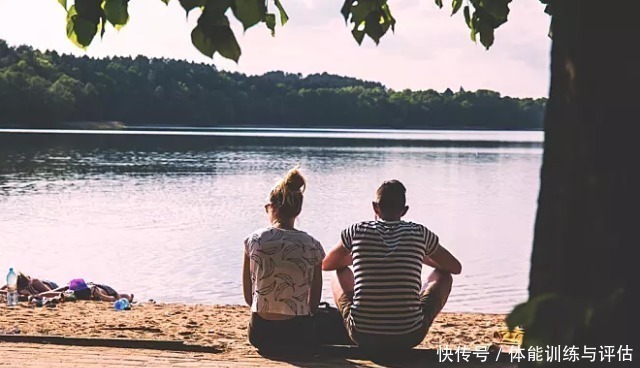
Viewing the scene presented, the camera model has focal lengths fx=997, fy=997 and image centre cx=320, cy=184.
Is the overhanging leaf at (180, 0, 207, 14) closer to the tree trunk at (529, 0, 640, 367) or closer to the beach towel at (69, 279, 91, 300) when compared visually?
the tree trunk at (529, 0, 640, 367)

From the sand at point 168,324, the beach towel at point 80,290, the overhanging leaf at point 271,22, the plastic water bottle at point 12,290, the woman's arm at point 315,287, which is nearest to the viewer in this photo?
the overhanging leaf at point 271,22

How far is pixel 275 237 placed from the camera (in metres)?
4.58

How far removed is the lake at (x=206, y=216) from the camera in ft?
40.4

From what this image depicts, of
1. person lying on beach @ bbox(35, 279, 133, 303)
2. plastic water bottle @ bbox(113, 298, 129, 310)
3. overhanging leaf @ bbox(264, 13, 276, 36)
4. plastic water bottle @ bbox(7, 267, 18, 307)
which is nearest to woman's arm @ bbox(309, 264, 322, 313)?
overhanging leaf @ bbox(264, 13, 276, 36)

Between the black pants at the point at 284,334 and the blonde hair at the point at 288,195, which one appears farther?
the black pants at the point at 284,334

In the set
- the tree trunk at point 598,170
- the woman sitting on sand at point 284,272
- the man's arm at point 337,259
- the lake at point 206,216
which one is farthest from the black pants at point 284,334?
the tree trunk at point 598,170

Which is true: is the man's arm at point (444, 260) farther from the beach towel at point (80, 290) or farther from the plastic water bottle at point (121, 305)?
the beach towel at point (80, 290)

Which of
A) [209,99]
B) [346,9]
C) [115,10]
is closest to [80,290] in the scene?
[346,9]

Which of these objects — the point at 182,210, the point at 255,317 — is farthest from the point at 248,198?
the point at 255,317

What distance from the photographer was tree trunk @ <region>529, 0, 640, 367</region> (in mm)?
1707

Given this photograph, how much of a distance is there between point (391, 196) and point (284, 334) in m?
0.88

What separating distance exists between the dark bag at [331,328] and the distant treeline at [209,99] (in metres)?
79.8

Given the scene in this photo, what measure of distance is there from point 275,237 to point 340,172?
30.8 meters

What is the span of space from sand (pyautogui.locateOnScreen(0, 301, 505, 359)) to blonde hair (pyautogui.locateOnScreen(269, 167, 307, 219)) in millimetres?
803
